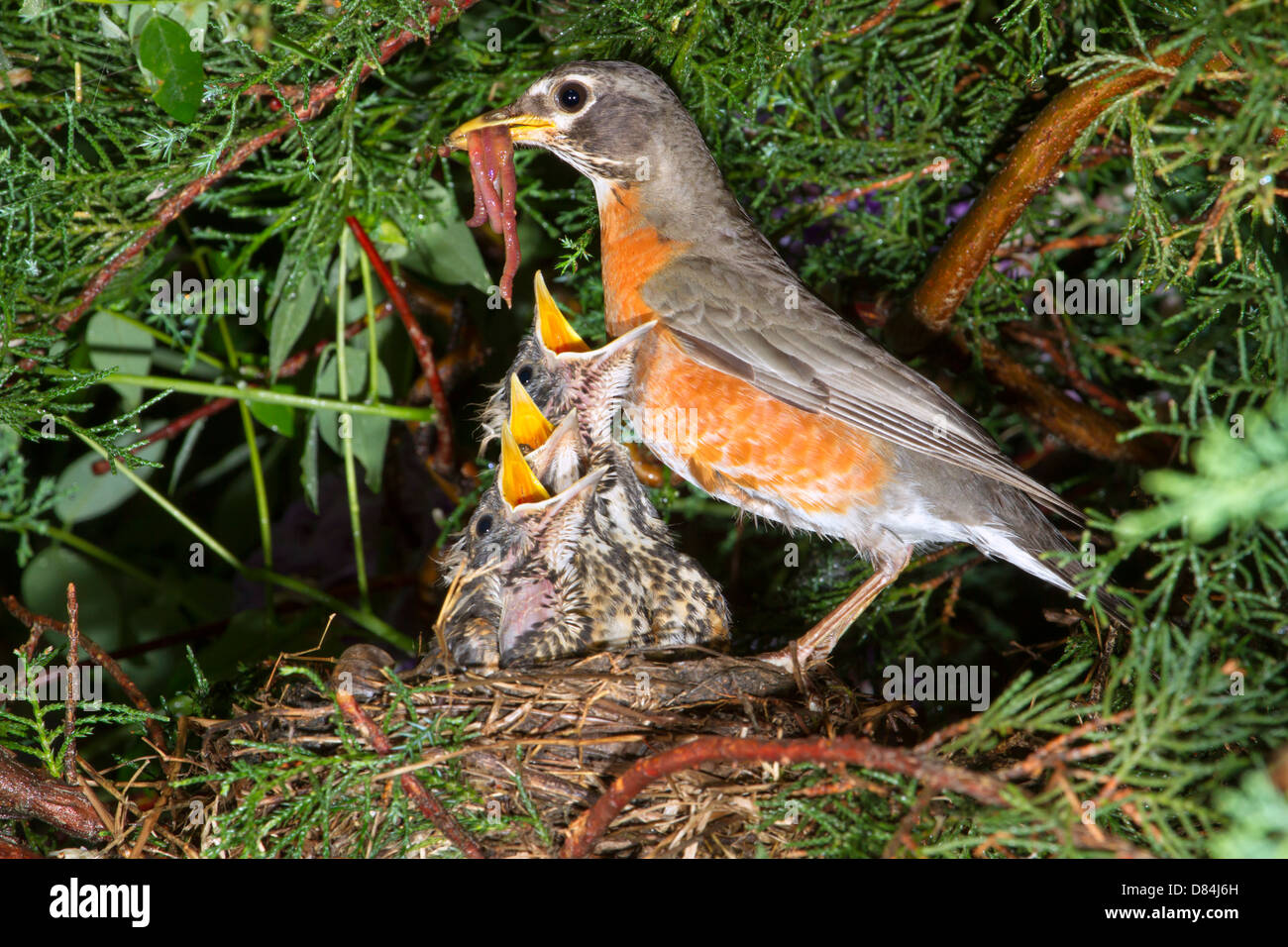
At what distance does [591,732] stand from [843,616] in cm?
90

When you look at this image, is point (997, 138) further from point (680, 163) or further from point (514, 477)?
point (514, 477)

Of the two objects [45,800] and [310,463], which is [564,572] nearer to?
[310,463]

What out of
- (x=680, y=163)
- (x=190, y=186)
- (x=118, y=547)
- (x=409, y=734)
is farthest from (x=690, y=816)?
(x=118, y=547)

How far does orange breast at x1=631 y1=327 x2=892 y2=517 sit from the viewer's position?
2549mm

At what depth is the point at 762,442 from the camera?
254 centimetres

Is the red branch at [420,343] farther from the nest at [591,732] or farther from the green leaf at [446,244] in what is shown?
the nest at [591,732]

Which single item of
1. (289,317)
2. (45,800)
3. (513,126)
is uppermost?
(513,126)

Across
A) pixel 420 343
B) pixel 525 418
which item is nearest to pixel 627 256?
pixel 525 418

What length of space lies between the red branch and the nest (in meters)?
0.92

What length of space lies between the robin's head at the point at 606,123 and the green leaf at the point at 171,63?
630mm

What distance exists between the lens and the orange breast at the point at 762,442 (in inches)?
100

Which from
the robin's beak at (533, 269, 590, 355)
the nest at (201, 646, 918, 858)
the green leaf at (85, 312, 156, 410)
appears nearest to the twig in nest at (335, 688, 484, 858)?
the nest at (201, 646, 918, 858)

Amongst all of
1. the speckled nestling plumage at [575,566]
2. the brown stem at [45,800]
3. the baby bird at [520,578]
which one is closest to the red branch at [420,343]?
the speckled nestling plumage at [575,566]

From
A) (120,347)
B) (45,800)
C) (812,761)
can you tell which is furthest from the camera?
(120,347)
